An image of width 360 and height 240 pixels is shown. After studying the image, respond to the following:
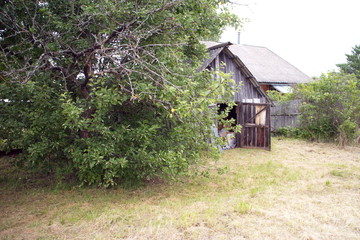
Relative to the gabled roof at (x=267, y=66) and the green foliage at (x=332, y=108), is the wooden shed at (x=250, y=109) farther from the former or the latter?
the gabled roof at (x=267, y=66)

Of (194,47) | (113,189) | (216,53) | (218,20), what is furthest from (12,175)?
(216,53)

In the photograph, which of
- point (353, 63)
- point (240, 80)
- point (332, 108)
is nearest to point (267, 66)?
point (353, 63)

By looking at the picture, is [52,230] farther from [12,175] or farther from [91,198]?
[12,175]

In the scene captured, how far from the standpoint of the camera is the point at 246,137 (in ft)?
44.8

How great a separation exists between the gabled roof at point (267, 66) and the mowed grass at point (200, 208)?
14.8 m

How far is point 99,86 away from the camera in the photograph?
611 centimetres

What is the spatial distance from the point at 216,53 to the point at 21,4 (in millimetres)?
7624

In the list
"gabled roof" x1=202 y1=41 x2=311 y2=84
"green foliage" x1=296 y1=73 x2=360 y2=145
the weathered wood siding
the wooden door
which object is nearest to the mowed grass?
the wooden door

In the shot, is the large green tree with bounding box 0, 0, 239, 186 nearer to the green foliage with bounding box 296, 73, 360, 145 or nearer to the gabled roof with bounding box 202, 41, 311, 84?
the green foliage with bounding box 296, 73, 360, 145

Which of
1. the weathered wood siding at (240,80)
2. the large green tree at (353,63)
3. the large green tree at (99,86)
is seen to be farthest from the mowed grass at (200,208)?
the large green tree at (353,63)

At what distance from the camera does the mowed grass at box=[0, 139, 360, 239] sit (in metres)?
4.51

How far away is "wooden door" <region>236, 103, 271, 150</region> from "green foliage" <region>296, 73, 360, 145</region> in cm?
308

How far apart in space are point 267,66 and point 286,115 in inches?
351

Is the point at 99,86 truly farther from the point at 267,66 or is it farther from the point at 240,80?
the point at 267,66
